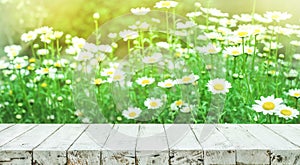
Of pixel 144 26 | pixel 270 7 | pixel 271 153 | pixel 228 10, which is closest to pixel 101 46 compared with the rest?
pixel 144 26

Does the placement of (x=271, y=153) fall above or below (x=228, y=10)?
below

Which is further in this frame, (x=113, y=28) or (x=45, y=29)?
(x=113, y=28)

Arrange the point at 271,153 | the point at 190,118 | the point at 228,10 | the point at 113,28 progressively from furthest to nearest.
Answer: the point at 228,10 → the point at 113,28 → the point at 190,118 → the point at 271,153

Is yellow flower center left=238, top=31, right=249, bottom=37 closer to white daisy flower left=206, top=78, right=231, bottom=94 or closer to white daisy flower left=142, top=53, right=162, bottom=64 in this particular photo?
white daisy flower left=206, top=78, right=231, bottom=94

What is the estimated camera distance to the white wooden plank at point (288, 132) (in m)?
1.36

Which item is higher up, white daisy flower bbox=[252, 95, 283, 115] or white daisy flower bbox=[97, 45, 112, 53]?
white daisy flower bbox=[97, 45, 112, 53]

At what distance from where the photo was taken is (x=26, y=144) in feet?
4.32

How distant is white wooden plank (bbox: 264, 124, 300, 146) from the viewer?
1360 millimetres

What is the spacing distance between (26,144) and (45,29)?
3.02 feet

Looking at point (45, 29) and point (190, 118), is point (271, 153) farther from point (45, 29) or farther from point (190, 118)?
point (45, 29)

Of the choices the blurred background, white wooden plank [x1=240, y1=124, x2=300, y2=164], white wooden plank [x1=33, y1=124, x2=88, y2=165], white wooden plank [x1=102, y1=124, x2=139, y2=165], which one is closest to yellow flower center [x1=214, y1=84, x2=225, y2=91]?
white wooden plank [x1=240, y1=124, x2=300, y2=164]

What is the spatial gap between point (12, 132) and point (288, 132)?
0.92 meters

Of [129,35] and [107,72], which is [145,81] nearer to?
[107,72]

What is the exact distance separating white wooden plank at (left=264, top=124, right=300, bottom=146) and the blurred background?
6.12 ft
